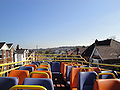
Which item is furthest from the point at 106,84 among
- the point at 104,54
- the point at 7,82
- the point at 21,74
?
the point at 104,54

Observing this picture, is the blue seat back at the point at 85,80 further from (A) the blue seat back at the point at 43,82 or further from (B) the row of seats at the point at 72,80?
(A) the blue seat back at the point at 43,82

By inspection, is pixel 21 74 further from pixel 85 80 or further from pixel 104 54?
pixel 104 54

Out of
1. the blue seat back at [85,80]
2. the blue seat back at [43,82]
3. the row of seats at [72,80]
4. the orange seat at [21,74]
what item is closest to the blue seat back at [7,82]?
the row of seats at [72,80]

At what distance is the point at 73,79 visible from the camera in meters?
4.64

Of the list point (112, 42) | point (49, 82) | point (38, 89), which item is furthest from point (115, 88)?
point (112, 42)

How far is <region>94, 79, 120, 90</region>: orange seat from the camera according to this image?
2.48 metres

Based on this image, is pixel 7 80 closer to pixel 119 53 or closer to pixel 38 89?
pixel 38 89

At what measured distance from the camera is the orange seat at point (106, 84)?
97.6 inches

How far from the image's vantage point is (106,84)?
258cm

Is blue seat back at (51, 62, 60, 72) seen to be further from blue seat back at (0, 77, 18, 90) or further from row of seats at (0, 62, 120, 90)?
blue seat back at (0, 77, 18, 90)

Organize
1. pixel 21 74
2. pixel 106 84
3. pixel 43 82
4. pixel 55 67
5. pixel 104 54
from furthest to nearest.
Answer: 1. pixel 104 54
2. pixel 55 67
3. pixel 21 74
4. pixel 43 82
5. pixel 106 84

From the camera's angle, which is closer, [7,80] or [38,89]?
[38,89]

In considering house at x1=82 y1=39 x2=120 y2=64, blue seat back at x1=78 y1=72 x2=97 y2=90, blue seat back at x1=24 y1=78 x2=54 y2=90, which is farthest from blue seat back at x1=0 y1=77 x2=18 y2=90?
house at x1=82 y1=39 x2=120 y2=64

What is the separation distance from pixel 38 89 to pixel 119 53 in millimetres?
33239
